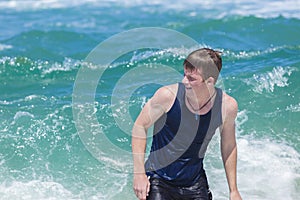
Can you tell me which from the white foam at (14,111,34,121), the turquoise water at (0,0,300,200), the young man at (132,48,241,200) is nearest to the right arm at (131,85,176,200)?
the young man at (132,48,241,200)

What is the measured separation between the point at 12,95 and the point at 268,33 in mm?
5809

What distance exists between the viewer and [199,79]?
3.72m

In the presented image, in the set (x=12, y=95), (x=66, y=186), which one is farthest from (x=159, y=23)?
(x=66, y=186)

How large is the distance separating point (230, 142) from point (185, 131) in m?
0.37

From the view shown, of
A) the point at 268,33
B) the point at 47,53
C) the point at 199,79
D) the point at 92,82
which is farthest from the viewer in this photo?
the point at 268,33

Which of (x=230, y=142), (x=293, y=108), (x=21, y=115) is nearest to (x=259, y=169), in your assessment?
(x=293, y=108)

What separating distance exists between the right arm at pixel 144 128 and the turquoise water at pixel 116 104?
6.29 ft

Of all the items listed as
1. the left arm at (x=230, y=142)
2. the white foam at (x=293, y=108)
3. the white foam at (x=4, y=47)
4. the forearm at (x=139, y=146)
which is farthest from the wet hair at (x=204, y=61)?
the white foam at (x=4, y=47)

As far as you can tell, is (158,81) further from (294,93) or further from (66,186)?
(66,186)

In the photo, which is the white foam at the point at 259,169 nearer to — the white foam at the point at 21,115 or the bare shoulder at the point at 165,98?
the bare shoulder at the point at 165,98

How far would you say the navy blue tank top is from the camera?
3801mm

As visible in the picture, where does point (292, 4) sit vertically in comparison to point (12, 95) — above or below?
above

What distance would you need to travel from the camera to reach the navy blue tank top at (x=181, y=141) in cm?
380

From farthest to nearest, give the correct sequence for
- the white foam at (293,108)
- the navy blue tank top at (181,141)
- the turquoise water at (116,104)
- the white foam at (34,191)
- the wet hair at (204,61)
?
1. the white foam at (293,108)
2. the turquoise water at (116,104)
3. the white foam at (34,191)
4. the navy blue tank top at (181,141)
5. the wet hair at (204,61)
